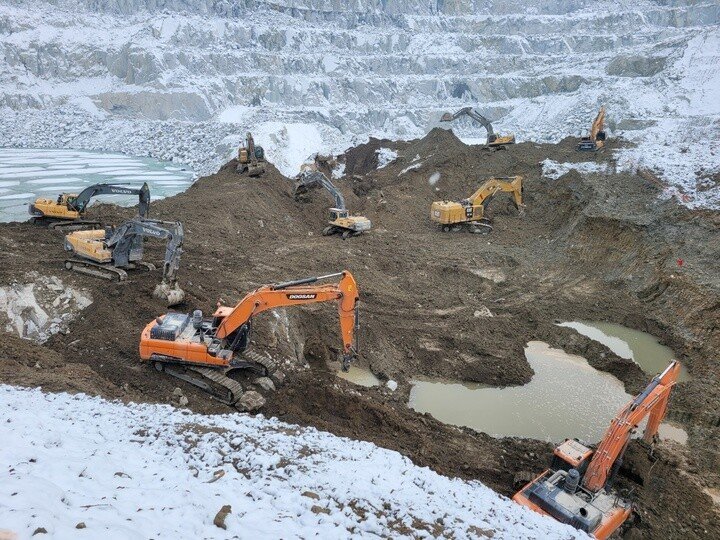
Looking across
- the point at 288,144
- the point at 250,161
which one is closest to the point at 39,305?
the point at 250,161

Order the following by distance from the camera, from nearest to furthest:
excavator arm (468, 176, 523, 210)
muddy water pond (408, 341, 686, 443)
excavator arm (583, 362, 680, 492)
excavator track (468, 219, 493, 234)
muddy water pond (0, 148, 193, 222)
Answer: excavator arm (583, 362, 680, 492) < muddy water pond (408, 341, 686, 443) < excavator arm (468, 176, 523, 210) < excavator track (468, 219, 493, 234) < muddy water pond (0, 148, 193, 222)

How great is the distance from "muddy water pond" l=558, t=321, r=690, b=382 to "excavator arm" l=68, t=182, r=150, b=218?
12.9 m

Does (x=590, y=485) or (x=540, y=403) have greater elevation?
(x=590, y=485)

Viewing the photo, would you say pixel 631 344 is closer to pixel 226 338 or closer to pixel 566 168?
pixel 226 338

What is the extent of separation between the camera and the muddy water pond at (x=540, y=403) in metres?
11.2

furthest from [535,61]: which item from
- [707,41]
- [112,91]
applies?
[112,91]

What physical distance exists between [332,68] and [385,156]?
35.8 metres

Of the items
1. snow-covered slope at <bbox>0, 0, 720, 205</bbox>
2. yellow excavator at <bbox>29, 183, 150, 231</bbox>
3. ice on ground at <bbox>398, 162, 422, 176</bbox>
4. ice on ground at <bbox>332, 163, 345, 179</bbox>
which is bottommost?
yellow excavator at <bbox>29, 183, 150, 231</bbox>

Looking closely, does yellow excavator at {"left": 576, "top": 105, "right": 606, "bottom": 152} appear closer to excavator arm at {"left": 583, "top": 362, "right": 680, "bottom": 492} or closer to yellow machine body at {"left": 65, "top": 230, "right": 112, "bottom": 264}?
excavator arm at {"left": 583, "top": 362, "right": 680, "bottom": 492}

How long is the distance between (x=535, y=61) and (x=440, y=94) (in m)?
13.9

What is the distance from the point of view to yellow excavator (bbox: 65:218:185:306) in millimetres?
12805

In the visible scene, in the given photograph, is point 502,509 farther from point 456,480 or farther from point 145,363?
point 145,363

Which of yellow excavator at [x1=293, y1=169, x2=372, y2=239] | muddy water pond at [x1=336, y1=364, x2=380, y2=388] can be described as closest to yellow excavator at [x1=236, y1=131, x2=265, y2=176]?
yellow excavator at [x1=293, y1=169, x2=372, y2=239]

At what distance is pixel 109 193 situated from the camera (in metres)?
16.2
